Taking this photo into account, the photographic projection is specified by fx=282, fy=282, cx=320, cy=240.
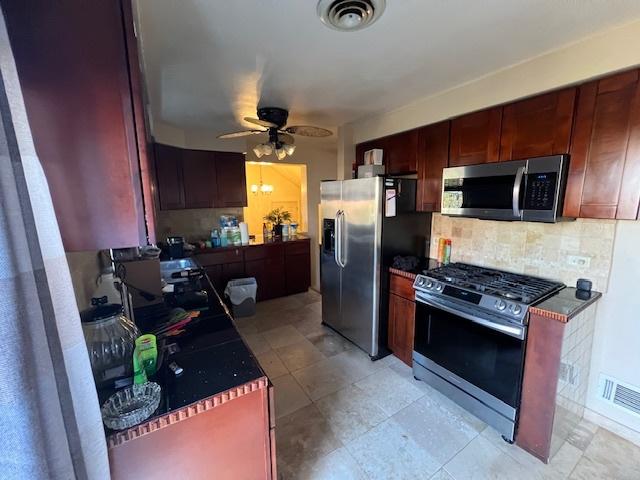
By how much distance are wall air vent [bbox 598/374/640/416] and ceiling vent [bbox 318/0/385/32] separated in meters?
2.56

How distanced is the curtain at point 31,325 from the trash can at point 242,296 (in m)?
2.88

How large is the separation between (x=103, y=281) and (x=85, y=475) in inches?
Result: 46.5

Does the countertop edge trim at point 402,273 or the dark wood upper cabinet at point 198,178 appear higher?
the dark wood upper cabinet at point 198,178

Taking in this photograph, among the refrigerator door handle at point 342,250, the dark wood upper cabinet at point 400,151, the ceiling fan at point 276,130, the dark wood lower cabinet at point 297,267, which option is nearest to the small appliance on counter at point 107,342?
the ceiling fan at point 276,130

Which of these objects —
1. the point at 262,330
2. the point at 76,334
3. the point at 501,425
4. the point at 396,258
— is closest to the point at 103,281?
the point at 76,334

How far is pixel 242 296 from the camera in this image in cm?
357

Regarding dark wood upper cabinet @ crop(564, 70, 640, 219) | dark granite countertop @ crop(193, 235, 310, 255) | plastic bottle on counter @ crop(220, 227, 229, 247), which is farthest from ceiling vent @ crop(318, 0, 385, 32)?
plastic bottle on counter @ crop(220, 227, 229, 247)

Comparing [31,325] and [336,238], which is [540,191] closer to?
[336,238]

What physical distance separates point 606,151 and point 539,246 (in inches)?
29.5

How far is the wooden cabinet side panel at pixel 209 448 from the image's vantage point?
0.88 metres

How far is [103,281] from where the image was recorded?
1.62m

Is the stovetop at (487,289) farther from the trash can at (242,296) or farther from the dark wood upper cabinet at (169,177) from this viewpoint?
the dark wood upper cabinet at (169,177)

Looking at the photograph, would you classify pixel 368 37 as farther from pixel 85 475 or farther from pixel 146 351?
pixel 85 475

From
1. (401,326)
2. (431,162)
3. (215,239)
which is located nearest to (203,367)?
(401,326)
